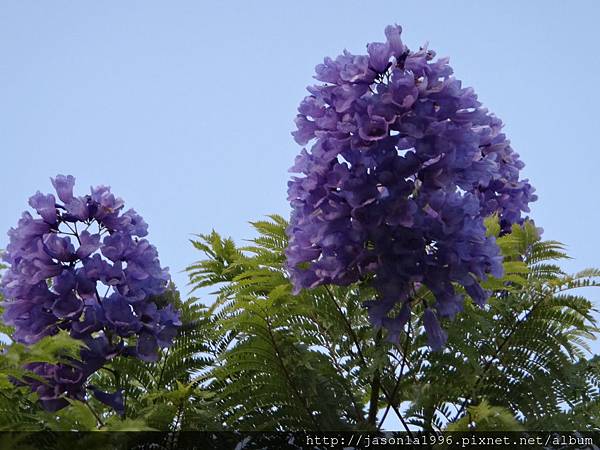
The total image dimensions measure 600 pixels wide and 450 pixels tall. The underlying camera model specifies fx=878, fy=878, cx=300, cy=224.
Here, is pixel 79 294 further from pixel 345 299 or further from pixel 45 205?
pixel 345 299

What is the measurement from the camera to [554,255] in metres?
3.94

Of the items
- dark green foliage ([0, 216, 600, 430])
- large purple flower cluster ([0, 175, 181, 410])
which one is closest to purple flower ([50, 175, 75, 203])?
large purple flower cluster ([0, 175, 181, 410])

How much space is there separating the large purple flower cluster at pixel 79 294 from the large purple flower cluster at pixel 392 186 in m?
0.64

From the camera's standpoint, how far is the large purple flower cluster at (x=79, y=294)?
3.36 m

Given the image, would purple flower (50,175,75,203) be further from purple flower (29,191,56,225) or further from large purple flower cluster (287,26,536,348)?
large purple flower cluster (287,26,536,348)

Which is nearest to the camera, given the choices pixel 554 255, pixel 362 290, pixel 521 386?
pixel 362 290

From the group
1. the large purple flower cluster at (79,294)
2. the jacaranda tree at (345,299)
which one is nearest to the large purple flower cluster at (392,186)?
the jacaranda tree at (345,299)

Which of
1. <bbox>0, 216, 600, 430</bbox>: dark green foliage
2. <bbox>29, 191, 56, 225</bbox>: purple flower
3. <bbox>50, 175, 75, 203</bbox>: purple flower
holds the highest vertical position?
<bbox>50, 175, 75, 203</bbox>: purple flower

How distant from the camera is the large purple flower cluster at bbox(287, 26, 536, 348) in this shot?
124 inches

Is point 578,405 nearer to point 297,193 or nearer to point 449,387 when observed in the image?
point 449,387

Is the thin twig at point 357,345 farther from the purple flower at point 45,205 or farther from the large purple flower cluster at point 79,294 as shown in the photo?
the purple flower at point 45,205

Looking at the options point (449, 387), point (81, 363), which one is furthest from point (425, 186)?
point (81, 363)

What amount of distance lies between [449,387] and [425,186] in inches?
31.1

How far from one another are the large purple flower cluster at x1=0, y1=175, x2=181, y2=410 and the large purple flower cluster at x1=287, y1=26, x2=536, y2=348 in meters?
0.64
